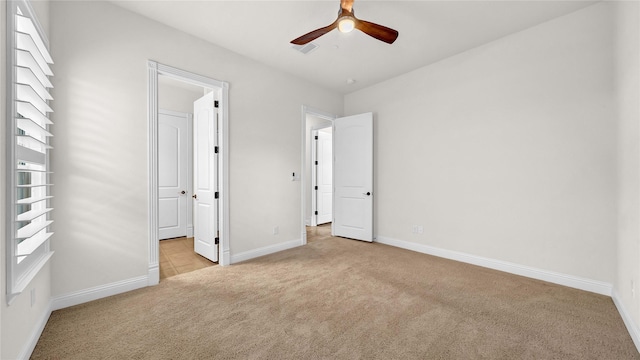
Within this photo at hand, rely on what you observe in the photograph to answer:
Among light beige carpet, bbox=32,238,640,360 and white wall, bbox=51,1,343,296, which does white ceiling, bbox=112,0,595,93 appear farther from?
light beige carpet, bbox=32,238,640,360

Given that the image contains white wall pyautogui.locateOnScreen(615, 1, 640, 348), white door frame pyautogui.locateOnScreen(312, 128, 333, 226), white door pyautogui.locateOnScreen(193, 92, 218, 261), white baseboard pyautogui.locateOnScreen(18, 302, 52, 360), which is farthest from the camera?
white door frame pyautogui.locateOnScreen(312, 128, 333, 226)

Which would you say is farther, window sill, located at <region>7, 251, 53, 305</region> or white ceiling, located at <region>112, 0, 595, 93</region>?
white ceiling, located at <region>112, 0, 595, 93</region>

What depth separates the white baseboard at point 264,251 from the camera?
11.6 ft

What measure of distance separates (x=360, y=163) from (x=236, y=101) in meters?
2.32

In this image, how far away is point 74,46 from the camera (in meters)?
2.34

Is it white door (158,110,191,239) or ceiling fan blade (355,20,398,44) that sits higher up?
ceiling fan blade (355,20,398,44)

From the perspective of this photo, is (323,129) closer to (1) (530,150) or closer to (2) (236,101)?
(2) (236,101)

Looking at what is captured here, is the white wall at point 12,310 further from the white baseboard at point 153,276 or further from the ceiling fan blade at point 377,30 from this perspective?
the ceiling fan blade at point 377,30

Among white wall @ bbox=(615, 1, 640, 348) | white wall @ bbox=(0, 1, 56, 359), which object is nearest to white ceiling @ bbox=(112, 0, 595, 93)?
white wall @ bbox=(615, 1, 640, 348)

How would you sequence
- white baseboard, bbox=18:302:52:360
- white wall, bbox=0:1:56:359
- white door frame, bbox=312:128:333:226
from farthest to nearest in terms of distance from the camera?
white door frame, bbox=312:128:333:226, white baseboard, bbox=18:302:52:360, white wall, bbox=0:1:56:359

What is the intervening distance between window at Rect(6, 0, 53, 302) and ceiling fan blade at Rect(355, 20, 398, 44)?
2.23 m

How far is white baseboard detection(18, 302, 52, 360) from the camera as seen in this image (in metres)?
1.62

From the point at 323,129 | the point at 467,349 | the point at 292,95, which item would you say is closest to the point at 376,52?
the point at 292,95

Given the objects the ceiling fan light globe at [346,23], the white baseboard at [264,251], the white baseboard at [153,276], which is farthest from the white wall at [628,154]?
the white baseboard at [153,276]
